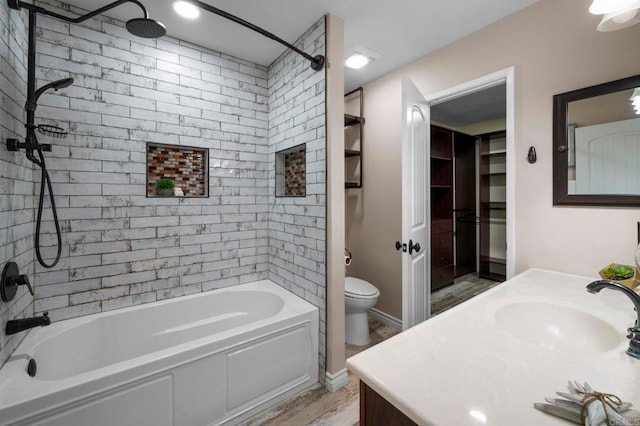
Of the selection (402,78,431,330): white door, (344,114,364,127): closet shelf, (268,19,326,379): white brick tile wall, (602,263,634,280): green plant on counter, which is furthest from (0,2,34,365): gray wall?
(602,263,634,280): green plant on counter

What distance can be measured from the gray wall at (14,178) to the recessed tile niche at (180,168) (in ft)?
2.17

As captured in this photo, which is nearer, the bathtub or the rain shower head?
the bathtub

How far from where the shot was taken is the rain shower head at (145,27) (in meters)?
1.34

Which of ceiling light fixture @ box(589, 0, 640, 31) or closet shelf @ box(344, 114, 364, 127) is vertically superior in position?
closet shelf @ box(344, 114, 364, 127)

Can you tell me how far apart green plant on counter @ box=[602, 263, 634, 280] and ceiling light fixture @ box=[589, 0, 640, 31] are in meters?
1.08

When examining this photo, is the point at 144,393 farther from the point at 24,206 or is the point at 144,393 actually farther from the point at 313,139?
the point at 313,139

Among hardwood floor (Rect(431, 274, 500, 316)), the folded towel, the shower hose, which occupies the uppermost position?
the shower hose

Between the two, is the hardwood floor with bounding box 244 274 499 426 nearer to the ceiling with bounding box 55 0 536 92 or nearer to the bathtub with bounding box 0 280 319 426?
the bathtub with bounding box 0 280 319 426

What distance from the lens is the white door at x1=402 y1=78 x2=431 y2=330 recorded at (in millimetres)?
1958

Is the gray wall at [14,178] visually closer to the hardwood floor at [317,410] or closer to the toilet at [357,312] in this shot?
the hardwood floor at [317,410]

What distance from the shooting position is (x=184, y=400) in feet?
4.78

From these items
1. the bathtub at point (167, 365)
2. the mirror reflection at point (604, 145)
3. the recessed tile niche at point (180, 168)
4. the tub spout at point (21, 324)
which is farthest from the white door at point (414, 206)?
the tub spout at point (21, 324)

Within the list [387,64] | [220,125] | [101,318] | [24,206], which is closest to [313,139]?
[220,125]

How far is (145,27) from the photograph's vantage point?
138 cm
